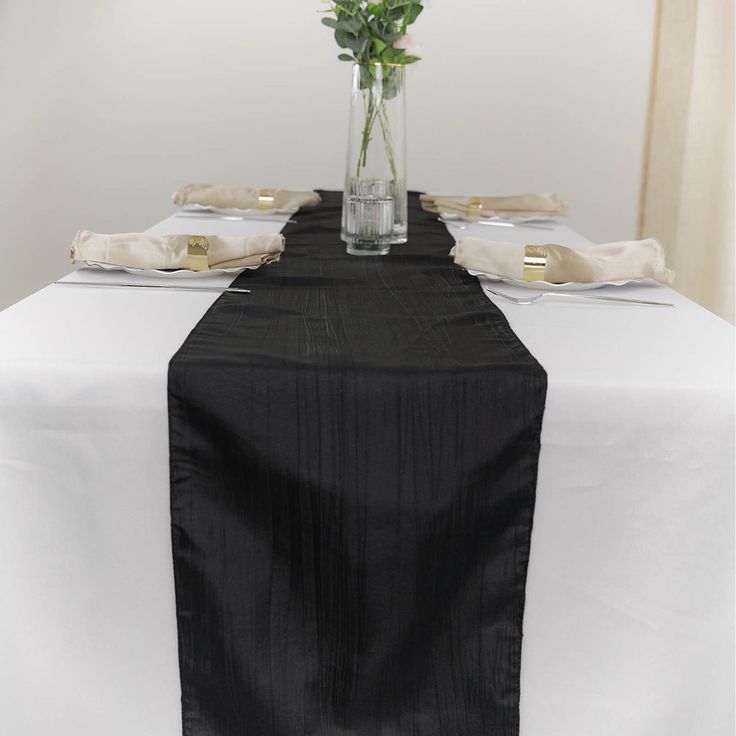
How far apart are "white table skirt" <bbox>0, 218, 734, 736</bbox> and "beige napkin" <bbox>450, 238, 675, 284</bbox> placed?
34 cm

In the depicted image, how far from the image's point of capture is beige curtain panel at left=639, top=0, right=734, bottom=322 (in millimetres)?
2734

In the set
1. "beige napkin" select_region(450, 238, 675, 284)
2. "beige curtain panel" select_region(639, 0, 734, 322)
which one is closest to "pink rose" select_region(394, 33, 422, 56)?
"beige napkin" select_region(450, 238, 675, 284)

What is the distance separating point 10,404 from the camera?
856 mm

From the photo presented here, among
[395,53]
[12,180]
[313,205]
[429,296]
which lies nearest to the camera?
[429,296]

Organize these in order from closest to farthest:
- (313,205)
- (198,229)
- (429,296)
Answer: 1. (429,296)
2. (198,229)
3. (313,205)

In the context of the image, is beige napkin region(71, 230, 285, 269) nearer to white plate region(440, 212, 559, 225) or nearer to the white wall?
white plate region(440, 212, 559, 225)

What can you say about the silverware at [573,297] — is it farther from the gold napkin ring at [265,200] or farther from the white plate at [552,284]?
the gold napkin ring at [265,200]

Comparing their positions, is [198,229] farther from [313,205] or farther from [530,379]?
[530,379]

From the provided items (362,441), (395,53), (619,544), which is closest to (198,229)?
(395,53)

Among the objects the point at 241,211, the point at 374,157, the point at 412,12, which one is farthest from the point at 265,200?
the point at 412,12

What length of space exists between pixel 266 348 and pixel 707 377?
42 centimetres

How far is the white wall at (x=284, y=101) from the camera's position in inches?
123

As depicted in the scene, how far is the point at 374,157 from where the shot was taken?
4.65 ft

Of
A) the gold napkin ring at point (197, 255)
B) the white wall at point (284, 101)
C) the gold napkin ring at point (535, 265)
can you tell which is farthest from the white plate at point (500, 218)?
the white wall at point (284, 101)
